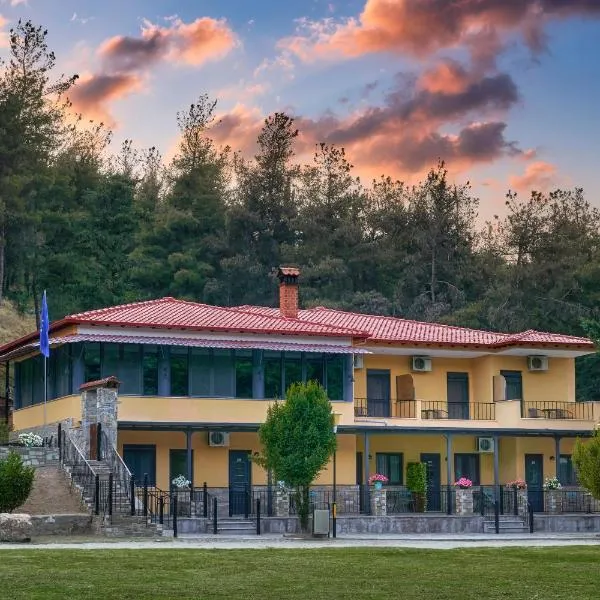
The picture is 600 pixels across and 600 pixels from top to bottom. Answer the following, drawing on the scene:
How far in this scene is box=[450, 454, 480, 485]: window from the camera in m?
51.5

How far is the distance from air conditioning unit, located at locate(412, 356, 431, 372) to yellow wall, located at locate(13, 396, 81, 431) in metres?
13.4

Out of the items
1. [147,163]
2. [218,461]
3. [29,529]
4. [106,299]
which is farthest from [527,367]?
[147,163]

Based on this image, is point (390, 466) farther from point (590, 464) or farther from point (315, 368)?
point (590, 464)

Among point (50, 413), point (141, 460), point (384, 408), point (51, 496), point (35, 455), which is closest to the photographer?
point (51, 496)

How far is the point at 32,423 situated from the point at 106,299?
90.2 feet

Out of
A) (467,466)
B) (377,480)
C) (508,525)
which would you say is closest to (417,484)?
(377,480)

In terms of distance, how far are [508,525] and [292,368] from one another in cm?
921

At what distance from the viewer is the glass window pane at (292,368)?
4719 centimetres

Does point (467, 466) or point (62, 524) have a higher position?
point (467, 466)

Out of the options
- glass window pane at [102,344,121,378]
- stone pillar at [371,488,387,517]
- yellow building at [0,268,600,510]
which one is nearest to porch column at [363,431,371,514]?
yellow building at [0,268,600,510]

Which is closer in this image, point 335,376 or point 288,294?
point 335,376

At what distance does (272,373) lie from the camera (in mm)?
46969

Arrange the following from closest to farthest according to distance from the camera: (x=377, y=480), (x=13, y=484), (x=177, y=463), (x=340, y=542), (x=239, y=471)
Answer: (x=13, y=484) < (x=340, y=542) < (x=377, y=480) < (x=177, y=463) < (x=239, y=471)

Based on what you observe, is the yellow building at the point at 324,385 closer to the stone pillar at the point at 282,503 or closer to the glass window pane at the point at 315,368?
the glass window pane at the point at 315,368
